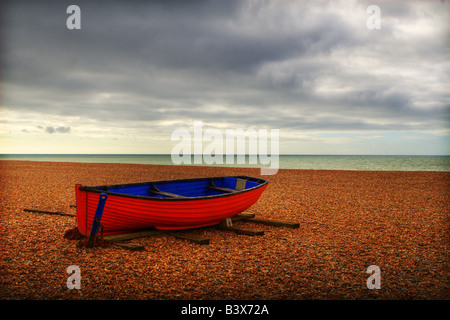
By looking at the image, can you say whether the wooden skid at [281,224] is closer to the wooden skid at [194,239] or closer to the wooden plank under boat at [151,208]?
the wooden plank under boat at [151,208]

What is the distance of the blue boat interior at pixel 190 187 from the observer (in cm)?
945

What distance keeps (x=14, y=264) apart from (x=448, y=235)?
10.4 metres

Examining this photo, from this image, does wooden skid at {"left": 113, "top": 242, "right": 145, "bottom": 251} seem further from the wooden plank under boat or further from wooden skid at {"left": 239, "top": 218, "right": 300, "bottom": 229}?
wooden skid at {"left": 239, "top": 218, "right": 300, "bottom": 229}

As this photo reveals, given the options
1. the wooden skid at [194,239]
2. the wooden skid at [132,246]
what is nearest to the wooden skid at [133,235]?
the wooden skid at [132,246]

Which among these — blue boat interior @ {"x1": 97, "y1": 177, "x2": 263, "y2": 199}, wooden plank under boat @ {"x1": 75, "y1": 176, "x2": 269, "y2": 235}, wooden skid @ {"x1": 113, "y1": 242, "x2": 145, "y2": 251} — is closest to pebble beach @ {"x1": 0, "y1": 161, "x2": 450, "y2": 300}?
wooden skid @ {"x1": 113, "y1": 242, "x2": 145, "y2": 251}

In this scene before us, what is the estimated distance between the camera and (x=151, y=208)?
7496mm

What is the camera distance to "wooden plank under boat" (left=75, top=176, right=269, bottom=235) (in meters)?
7.20

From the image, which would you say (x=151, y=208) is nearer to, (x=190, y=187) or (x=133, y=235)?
(x=133, y=235)

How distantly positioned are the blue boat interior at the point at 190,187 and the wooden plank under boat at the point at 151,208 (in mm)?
31

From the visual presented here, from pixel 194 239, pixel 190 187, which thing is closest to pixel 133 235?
pixel 194 239

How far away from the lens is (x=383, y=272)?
239 inches

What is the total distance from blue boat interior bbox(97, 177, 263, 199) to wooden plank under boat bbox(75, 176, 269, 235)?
3 cm
